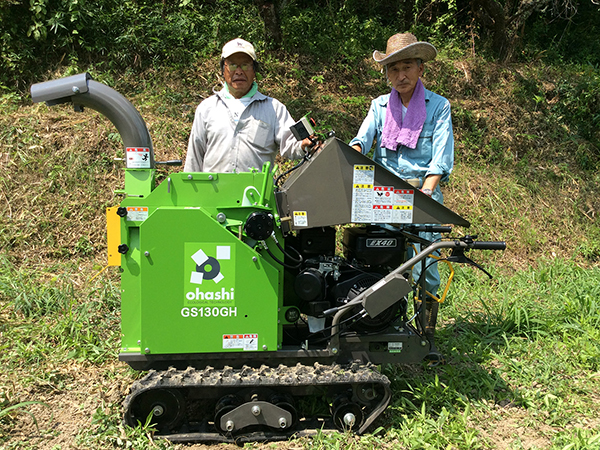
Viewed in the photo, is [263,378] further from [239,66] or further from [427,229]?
[239,66]

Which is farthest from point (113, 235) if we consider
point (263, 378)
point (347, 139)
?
point (347, 139)

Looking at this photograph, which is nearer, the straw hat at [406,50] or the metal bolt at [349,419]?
the metal bolt at [349,419]

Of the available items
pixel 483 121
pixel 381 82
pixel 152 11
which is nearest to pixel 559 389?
pixel 483 121

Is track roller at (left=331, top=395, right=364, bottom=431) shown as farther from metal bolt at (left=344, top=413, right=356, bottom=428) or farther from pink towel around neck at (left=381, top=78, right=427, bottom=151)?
pink towel around neck at (left=381, top=78, right=427, bottom=151)

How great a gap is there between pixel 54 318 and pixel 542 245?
6.36m

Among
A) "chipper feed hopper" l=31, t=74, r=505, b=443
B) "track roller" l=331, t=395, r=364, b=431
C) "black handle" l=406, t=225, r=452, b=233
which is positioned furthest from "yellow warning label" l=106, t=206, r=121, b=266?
"black handle" l=406, t=225, r=452, b=233

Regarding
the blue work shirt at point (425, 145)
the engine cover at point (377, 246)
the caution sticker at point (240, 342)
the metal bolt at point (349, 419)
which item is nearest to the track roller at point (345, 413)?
the metal bolt at point (349, 419)

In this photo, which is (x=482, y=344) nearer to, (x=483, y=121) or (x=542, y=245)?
(x=542, y=245)

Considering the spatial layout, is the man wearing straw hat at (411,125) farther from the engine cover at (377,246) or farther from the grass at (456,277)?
the grass at (456,277)

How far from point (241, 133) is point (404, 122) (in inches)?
49.9

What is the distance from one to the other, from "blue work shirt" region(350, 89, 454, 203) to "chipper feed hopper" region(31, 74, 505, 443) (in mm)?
557

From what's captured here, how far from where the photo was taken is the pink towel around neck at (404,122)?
356 cm

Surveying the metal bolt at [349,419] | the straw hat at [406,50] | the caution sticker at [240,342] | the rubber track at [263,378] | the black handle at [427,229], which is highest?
the straw hat at [406,50]

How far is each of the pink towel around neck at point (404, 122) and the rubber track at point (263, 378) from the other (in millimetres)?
A: 1691
